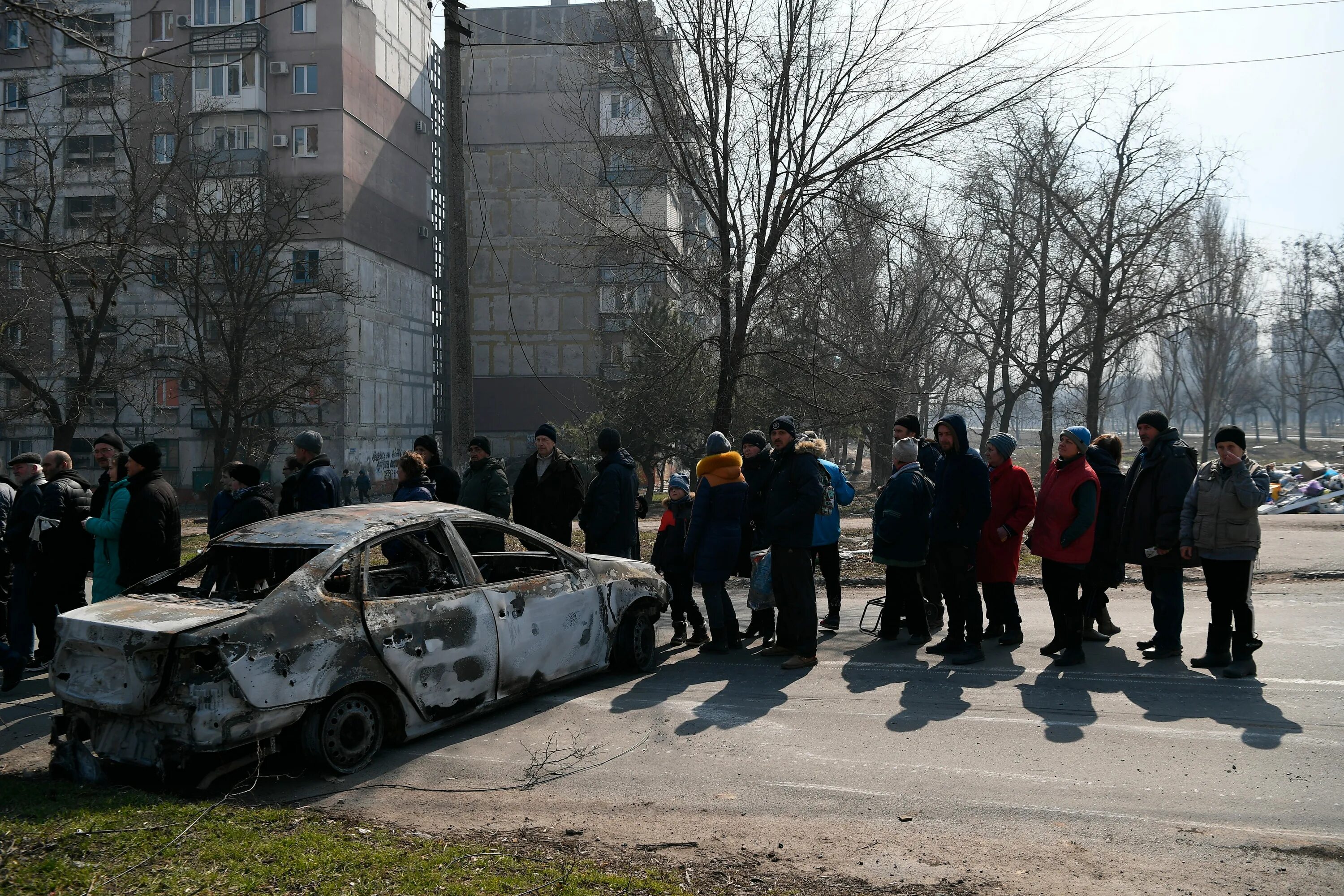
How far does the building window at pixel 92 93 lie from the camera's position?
81.1 feet

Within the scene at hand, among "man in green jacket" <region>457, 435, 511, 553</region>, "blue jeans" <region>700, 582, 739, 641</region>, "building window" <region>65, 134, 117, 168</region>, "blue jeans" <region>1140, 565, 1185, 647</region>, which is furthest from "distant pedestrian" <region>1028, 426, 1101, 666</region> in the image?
"building window" <region>65, 134, 117, 168</region>

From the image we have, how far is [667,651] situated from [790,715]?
2.46 m

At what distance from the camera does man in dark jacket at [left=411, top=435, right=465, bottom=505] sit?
34.2 ft

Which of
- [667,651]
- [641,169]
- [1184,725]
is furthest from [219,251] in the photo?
[1184,725]

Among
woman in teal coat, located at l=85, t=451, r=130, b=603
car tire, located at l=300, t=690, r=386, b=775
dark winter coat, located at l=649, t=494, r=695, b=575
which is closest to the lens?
car tire, located at l=300, t=690, r=386, b=775

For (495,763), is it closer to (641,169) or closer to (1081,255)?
(641,169)

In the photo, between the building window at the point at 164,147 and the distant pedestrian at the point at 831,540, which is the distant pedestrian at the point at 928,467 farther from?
the building window at the point at 164,147

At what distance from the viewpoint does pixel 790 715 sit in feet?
22.2

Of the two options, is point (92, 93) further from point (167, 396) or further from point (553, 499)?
point (553, 499)

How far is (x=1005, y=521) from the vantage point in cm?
845

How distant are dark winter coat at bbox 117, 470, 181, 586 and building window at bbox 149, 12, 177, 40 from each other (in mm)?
44287

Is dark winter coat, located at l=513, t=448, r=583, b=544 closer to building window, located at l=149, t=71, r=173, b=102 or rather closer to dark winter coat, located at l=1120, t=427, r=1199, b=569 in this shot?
dark winter coat, located at l=1120, t=427, r=1199, b=569

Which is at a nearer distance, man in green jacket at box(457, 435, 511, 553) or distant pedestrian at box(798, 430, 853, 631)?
distant pedestrian at box(798, 430, 853, 631)

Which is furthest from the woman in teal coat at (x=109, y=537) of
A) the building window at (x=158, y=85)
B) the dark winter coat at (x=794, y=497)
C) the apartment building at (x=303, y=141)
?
the apartment building at (x=303, y=141)
